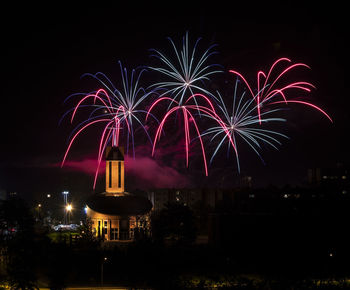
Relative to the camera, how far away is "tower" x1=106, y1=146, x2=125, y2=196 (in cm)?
5838

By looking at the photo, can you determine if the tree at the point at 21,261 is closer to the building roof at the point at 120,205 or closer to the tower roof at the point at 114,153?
the building roof at the point at 120,205

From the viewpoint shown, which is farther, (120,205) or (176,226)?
(120,205)

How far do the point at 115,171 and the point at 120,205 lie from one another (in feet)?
15.9

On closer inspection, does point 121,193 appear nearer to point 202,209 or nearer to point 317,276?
point 202,209

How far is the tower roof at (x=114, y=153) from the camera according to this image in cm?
5828

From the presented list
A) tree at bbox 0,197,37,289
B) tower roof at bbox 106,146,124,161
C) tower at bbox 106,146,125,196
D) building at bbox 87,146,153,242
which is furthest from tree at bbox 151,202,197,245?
tree at bbox 0,197,37,289

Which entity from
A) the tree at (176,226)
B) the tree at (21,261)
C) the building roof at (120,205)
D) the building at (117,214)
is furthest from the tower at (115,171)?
the tree at (21,261)

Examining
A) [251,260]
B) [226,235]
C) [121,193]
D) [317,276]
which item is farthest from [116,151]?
[317,276]

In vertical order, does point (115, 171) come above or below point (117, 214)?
above

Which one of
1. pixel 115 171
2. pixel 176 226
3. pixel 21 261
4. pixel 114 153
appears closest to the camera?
pixel 21 261

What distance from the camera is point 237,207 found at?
56938 millimetres

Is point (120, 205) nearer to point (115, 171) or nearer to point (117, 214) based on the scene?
point (117, 214)

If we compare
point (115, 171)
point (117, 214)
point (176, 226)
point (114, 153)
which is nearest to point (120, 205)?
point (117, 214)

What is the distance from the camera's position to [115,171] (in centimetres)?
5888
